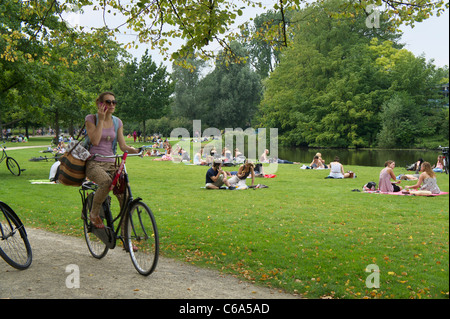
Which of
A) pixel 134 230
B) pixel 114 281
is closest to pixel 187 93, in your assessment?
pixel 134 230

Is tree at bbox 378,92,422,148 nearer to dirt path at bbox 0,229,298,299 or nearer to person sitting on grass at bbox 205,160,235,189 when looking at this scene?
person sitting on grass at bbox 205,160,235,189

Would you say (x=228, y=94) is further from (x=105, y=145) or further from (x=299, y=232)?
(x=105, y=145)

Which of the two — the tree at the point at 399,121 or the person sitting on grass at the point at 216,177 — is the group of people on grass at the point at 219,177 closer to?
the person sitting on grass at the point at 216,177

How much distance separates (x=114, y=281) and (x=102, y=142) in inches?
67.7

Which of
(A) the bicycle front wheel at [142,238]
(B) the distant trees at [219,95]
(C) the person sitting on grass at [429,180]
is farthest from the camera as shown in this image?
(B) the distant trees at [219,95]

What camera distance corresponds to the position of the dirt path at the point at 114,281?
4664 mm

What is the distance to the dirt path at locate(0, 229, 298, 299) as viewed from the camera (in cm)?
466

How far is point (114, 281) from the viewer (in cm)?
505

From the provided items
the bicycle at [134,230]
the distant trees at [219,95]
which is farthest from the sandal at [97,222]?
the distant trees at [219,95]

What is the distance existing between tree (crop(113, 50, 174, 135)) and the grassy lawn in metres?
34.3

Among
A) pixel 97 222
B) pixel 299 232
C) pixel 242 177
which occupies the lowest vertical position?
pixel 299 232

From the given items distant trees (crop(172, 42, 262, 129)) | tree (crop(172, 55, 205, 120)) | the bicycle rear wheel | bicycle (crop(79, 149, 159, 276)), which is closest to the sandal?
bicycle (crop(79, 149, 159, 276))

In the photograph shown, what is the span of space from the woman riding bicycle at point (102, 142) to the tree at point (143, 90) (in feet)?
142
